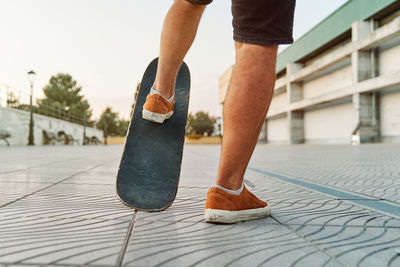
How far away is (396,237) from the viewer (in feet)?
3.98

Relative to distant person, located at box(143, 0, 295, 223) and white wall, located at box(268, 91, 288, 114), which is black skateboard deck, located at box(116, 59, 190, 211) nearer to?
distant person, located at box(143, 0, 295, 223)

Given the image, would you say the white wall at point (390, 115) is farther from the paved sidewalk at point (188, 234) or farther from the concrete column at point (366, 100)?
the paved sidewalk at point (188, 234)

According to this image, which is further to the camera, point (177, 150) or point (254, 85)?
point (177, 150)

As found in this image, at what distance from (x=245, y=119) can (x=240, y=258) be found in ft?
2.16

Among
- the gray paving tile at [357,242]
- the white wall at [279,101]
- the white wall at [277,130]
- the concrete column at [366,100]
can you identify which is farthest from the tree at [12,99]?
the white wall at [277,130]

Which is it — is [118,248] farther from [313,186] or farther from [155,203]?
[313,186]

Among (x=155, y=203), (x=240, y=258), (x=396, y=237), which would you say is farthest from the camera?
(x=155, y=203)

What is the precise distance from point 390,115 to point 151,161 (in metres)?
23.9

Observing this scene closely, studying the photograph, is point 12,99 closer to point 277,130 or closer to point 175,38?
point 175,38

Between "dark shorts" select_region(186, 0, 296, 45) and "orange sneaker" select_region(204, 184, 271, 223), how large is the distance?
0.73m

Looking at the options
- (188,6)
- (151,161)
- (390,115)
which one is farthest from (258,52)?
(390,115)

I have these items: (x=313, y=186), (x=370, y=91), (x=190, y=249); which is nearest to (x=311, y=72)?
Result: (x=370, y=91)

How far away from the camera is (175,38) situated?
1782 mm

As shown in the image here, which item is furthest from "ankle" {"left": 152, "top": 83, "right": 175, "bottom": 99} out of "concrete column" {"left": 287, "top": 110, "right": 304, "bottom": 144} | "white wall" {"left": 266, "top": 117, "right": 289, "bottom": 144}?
"white wall" {"left": 266, "top": 117, "right": 289, "bottom": 144}
